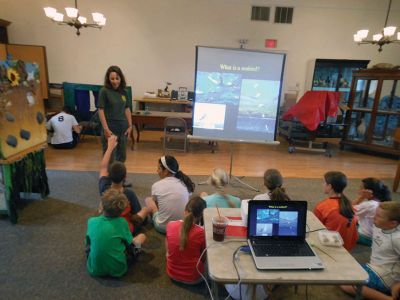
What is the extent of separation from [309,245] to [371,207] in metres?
1.37

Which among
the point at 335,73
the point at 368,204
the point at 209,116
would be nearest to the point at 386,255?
the point at 368,204

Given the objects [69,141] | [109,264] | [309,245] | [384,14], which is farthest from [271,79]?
[384,14]

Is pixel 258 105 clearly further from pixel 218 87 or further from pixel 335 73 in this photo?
pixel 335 73

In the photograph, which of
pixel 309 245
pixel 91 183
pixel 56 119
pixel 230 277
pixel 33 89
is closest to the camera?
pixel 230 277

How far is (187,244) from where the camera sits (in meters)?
1.80

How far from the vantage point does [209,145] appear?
5988mm

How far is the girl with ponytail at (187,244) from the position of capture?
5.82ft

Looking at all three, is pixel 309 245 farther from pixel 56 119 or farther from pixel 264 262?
pixel 56 119

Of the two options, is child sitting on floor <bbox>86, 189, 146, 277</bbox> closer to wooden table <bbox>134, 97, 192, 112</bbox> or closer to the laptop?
the laptop

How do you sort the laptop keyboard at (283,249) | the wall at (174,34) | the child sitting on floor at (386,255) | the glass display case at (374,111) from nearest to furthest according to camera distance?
the laptop keyboard at (283,249)
the child sitting on floor at (386,255)
the glass display case at (374,111)
the wall at (174,34)

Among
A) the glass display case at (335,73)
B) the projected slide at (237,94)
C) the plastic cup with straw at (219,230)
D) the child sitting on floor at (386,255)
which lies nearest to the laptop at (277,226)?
the plastic cup with straw at (219,230)

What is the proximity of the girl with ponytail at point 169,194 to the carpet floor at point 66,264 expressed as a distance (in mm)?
214

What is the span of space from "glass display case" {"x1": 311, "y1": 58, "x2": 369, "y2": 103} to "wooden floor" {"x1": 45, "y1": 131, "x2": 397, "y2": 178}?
6.54 feet

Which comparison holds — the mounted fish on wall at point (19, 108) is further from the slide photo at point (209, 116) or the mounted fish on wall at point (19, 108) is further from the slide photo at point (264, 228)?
the slide photo at point (264, 228)
